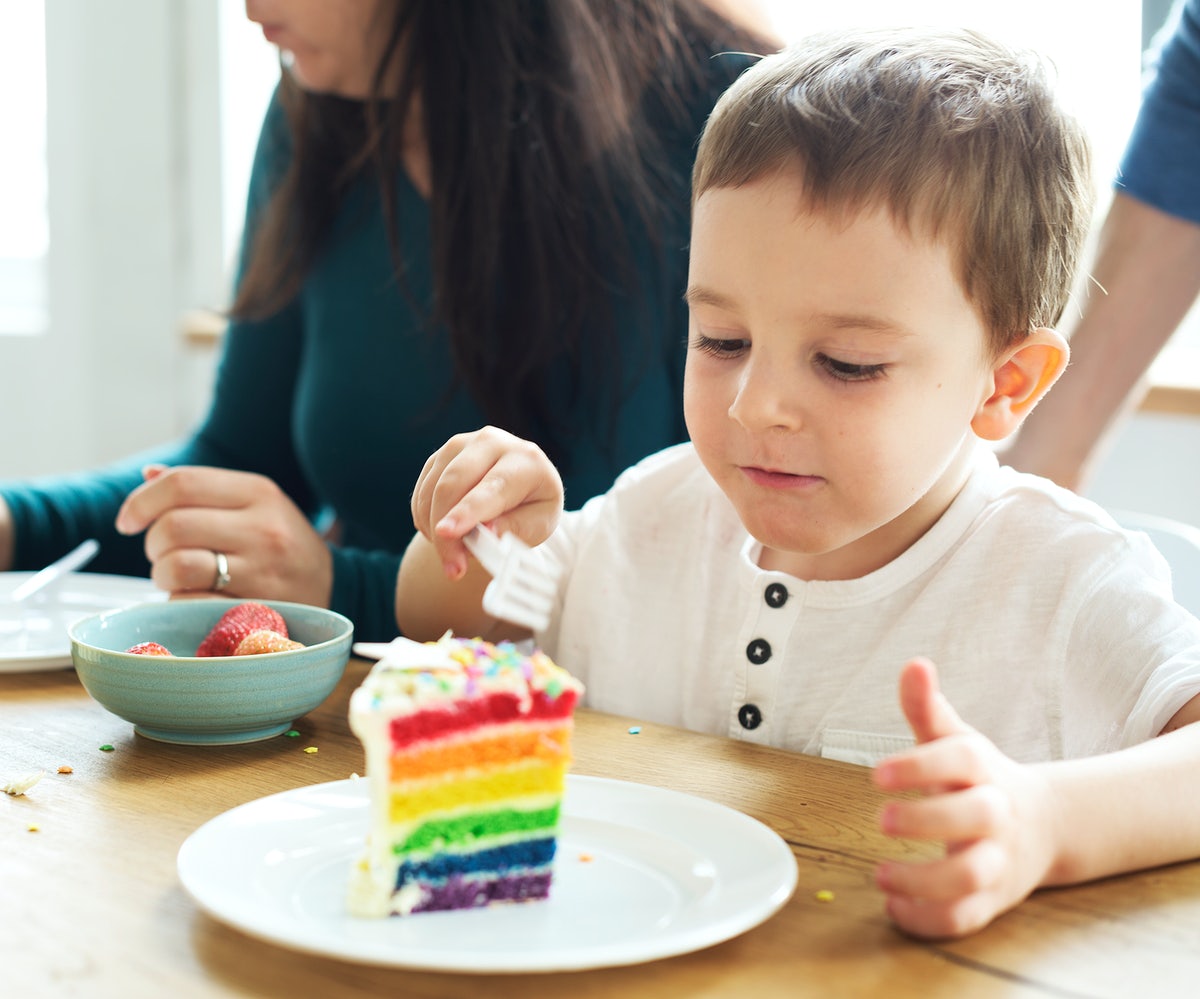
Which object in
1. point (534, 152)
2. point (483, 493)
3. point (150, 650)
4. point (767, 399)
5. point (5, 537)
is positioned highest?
point (534, 152)

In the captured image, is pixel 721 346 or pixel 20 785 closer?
pixel 20 785

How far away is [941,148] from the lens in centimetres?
95

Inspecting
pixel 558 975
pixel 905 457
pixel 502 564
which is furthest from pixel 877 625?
pixel 558 975

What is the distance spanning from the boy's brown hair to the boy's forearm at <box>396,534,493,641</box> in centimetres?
45

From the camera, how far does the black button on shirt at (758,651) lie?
112 centimetres

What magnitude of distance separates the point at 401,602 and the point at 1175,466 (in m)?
1.69

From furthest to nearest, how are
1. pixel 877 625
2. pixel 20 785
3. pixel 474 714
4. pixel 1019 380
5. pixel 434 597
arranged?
pixel 434 597
pixel 877 625
pixel 1019 380
pixel 20 785
pixel 474 714

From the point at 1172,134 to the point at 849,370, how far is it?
826 mm

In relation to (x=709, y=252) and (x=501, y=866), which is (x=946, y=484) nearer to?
(x=709, y=252)

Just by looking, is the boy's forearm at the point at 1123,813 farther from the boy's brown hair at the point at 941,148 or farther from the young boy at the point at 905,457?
the boy's brown hair at the point at 941,148

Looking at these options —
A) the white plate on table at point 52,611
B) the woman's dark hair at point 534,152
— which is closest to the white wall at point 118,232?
the woman's dark hair at point 534,152

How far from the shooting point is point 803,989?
600 millimetres

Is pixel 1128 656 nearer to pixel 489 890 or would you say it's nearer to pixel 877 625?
pixel 877 625

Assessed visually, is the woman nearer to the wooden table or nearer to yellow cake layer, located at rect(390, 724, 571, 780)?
the wooden table
